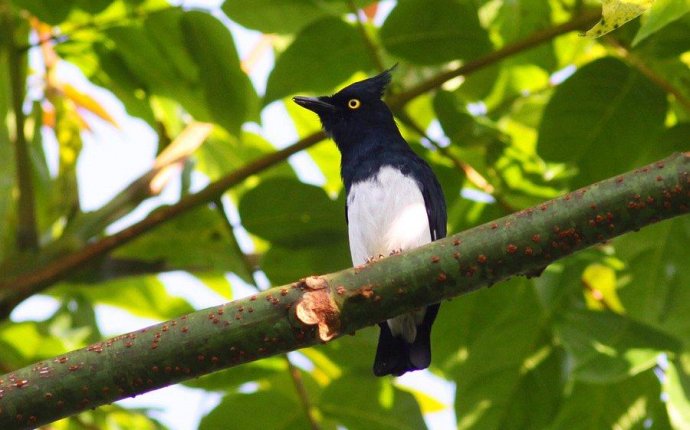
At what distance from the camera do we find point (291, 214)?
4.20 metres

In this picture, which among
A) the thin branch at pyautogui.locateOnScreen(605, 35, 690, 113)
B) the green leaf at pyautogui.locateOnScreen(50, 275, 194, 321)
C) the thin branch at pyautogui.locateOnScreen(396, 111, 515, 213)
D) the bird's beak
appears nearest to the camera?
the thin branch at pyautogui.locateOnScreen(605, 35, 690, 113)

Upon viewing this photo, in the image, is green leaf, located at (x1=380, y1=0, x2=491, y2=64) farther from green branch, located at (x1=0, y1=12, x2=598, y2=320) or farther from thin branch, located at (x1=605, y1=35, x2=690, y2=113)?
thin branch, located at (x1=605, y1=35, x2=690, y2=113)

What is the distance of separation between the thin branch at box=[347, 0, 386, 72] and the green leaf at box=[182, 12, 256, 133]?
20.3 inches

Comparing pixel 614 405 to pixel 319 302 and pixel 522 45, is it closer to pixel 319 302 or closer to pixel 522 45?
pixel 522 45

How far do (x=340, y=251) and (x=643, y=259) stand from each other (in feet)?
4.05

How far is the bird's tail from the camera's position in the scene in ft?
12.8

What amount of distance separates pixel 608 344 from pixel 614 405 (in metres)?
0.41

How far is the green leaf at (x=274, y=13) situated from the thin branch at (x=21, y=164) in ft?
3.13

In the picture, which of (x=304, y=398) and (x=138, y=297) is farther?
(x=138, y=297)

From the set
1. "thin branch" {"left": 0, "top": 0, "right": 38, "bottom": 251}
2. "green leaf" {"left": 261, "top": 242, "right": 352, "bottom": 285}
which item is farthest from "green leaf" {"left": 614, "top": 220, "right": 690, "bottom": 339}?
"thin branch" {"left": 0, "top": 0, "right": 38, "bottom": 251}

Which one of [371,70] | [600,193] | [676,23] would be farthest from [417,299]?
[371,70]

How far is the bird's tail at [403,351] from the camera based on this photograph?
12.8 feet

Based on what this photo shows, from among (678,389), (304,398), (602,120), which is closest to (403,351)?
(304,398)

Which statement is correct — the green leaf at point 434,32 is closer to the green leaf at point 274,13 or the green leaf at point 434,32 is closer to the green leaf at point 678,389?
the green leaf at point 274,13
